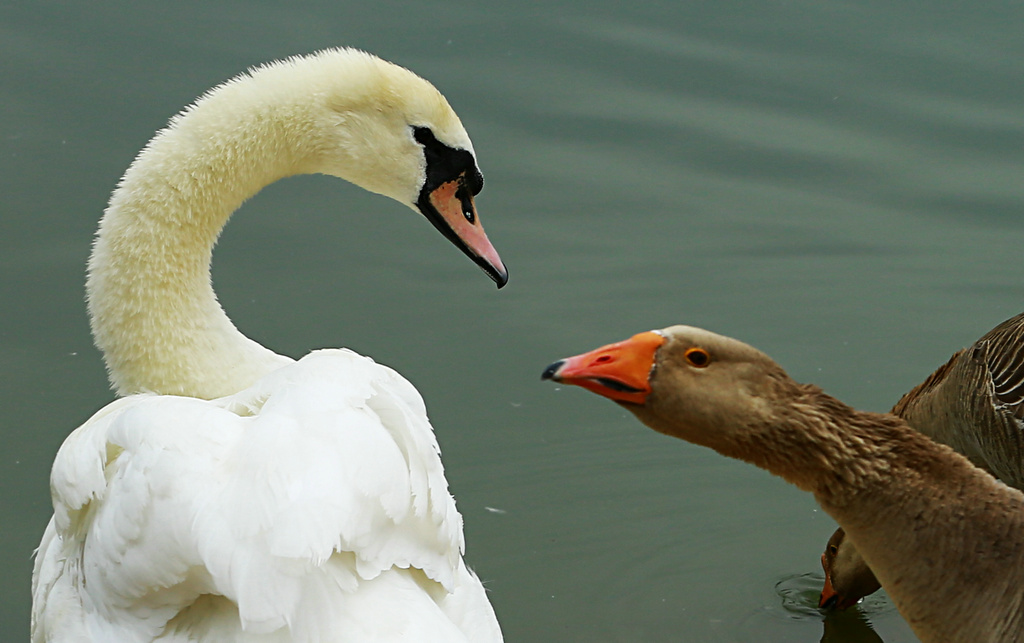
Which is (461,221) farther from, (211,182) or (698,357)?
(698,357)

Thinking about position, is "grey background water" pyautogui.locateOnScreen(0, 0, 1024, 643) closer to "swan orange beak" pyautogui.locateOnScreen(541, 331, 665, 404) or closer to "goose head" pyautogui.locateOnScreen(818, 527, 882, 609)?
"goose head" pyautogui.locateOnScreen(818, 527, 882, 609)

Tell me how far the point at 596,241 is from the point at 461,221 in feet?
5.88

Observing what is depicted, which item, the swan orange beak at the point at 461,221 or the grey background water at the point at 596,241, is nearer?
the swan orange beak at the point at 461,221

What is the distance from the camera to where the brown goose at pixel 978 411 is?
3.15 m

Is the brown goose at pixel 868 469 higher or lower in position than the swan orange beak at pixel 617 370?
lower

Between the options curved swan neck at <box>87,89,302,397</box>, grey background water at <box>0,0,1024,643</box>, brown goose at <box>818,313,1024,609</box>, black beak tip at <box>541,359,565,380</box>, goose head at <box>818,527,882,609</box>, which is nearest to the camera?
black beak tip at <box>541,359,565,380</box>

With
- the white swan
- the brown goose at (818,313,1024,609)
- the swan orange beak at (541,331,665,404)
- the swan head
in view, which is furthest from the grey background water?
the swan orange beak at (541,331,665,404)

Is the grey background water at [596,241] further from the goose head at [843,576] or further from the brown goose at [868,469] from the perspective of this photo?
the brown goose at [868,469]

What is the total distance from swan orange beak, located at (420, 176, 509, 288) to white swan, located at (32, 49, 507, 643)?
1 cm

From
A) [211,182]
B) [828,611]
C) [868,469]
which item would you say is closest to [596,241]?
[828,611]

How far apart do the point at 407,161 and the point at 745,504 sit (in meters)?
1.61

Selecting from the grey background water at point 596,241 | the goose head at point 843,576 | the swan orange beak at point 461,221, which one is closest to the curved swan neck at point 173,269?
the swan orange beak at point 461,221

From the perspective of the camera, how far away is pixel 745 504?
4.01 metres

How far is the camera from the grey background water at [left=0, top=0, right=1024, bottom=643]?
382 centimetres
